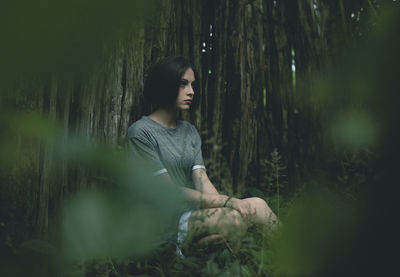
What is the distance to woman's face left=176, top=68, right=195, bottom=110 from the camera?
2.00 metres

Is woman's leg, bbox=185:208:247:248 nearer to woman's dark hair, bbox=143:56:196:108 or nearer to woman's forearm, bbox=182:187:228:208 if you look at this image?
woman's forearm, bbox=182:187:228:208

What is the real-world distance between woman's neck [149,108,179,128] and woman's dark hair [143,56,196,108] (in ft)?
0.13

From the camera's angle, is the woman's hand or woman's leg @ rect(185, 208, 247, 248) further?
the woman's hand

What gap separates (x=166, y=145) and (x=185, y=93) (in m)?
0.37

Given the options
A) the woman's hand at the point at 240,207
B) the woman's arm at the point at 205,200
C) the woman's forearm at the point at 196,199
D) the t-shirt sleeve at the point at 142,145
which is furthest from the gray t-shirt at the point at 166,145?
the woman's forearm at the point at 196,199

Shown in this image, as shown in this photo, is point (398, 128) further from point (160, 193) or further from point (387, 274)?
point (160, 193)

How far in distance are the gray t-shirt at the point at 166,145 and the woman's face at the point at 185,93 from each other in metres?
0.15

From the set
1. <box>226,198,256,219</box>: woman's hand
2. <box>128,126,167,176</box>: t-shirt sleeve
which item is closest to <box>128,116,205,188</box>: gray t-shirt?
<box>128,126,167,176</box>: t-shirt sleeve

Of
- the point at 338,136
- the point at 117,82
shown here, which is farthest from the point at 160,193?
the point at 117,82

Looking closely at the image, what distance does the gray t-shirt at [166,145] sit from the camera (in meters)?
1.74

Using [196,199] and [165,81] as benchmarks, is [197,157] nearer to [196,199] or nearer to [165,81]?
[165,81]

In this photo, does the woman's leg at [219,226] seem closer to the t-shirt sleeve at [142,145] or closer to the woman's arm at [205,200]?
the woman's arm at [205,200]

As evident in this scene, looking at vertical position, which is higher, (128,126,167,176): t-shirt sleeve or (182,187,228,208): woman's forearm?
(128,126,167,176): t-shirt sleeve

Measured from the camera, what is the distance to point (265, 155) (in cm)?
254
